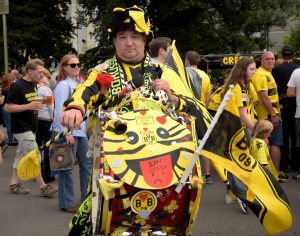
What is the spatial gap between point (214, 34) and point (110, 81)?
2132 centimetres

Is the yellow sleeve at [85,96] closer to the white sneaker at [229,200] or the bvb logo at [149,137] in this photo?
the bvb logo at [149,137]

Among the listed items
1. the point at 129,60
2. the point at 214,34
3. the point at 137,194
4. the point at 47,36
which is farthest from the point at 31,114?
the point at 47,36

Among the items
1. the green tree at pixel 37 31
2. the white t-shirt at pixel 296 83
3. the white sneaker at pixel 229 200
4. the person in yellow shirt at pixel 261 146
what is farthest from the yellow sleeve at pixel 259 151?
the green tree at pixel 37 31

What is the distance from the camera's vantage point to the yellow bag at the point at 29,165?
3.58 meters

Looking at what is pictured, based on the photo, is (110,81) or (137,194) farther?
(110,81)

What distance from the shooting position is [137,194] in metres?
2.95

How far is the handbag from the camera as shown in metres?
5.62

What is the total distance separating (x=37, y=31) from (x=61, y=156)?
20873mm

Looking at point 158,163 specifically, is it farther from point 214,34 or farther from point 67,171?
point 214,34

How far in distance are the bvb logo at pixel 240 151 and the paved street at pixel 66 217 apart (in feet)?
6.77

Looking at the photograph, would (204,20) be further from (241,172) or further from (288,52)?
(241,172)

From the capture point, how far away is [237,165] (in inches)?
134

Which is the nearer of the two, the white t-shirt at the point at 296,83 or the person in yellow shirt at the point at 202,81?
the person in yellow shirt at the point at 202,81

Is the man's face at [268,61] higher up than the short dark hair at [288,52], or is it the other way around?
the short dark hair at [288,52]
